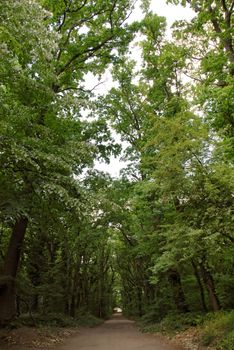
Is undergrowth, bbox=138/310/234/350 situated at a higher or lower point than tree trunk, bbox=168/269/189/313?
lower

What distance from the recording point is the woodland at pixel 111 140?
25.4ft

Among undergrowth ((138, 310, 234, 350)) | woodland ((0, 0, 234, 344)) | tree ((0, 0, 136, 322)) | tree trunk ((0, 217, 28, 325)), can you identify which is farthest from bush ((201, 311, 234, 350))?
tree trunk ((0, 217, 28, 325))

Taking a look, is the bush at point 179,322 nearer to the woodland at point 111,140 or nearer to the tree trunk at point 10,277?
the woodland at point 111,140

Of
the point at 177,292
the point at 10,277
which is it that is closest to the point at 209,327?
the point at 177,292

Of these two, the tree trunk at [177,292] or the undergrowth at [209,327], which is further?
the tree trunk at [177,292]

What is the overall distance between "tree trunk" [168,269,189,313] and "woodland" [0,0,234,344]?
0.09 m

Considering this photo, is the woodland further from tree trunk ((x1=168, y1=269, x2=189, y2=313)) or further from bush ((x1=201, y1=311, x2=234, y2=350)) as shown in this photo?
bush ((x1=201, y1=311, x2=234, y2=350))

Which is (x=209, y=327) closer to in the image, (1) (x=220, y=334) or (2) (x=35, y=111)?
(1) (x=220, y=334)

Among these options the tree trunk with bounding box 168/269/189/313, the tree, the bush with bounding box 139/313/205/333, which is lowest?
the bush with bounding box 139/313/205/333

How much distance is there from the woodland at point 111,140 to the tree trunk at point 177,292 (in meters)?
0.09

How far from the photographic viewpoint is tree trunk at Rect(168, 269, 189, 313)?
1588cm

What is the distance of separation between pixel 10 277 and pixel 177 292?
8879 mm

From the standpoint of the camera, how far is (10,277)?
436 inches

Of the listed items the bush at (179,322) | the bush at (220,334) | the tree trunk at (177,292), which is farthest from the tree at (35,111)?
the tree trunk at (177,292)
